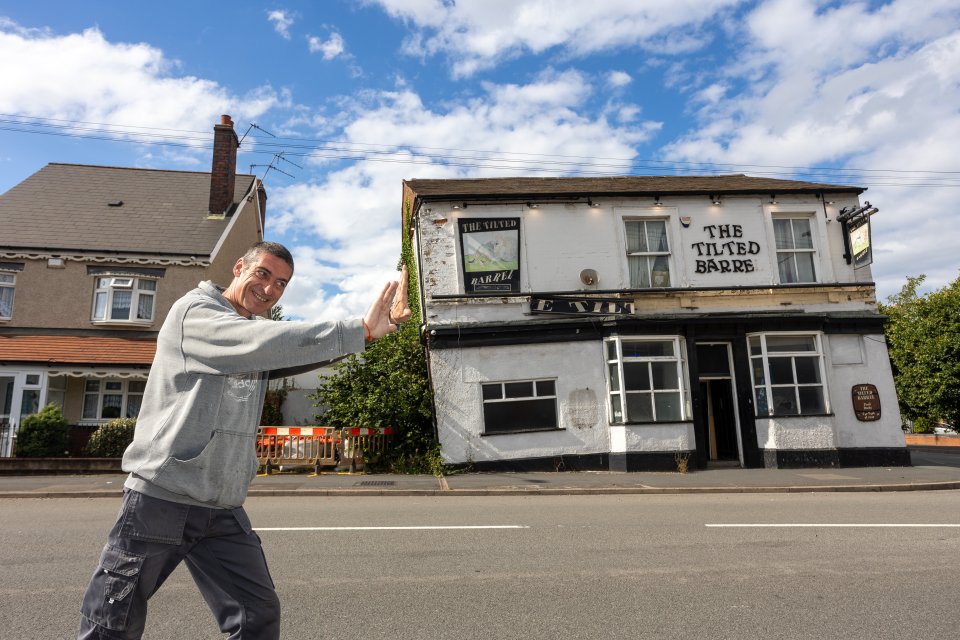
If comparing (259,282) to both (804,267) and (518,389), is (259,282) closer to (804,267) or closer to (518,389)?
(518,389)

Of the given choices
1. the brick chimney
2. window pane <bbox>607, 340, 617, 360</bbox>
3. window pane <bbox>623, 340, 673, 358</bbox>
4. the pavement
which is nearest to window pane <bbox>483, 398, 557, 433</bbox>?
the pavement

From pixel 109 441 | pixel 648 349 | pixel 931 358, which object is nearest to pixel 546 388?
pixel 648 349

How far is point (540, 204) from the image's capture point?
15320 mm

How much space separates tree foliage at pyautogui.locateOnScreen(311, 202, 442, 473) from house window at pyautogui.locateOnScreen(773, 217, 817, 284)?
9617mm

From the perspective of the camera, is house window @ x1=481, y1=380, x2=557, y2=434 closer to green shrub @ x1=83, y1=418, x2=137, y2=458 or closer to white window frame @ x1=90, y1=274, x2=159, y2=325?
green shrub @ x1=83, y1=418, x2=137, y2=458

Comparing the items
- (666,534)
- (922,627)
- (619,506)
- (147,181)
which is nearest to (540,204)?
(619,506)

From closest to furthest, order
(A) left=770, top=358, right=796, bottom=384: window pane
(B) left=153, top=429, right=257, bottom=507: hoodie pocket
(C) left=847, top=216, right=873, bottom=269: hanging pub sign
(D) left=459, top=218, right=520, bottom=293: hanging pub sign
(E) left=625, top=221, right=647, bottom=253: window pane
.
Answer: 1. (B) left=153, top=429, right=257, bottom=507: hoodie pocket
2. (A) left=770, top=358, right=796, bottom=384: window pane
3. (D) left=459, top=218, right=520, bottom=293: hanging pub sign
4. (C) left=847, top=216, right=873, bottom=269: hanging pub sign
5. (E) left=625, top=221, right=647, bottom=253: window pane

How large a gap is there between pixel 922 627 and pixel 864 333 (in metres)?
13.1

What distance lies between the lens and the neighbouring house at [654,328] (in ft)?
46.6

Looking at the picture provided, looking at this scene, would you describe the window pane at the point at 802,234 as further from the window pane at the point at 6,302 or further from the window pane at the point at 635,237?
the window pane at the point at 6,302

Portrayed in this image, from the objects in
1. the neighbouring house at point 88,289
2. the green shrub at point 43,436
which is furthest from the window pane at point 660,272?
the green shrub at point 43,436

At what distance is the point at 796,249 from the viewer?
15.7 m

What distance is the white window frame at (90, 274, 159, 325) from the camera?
17828mm

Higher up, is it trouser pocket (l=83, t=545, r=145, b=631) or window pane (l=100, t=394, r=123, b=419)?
window pane (l=100, t=394, r=123, b=419)
